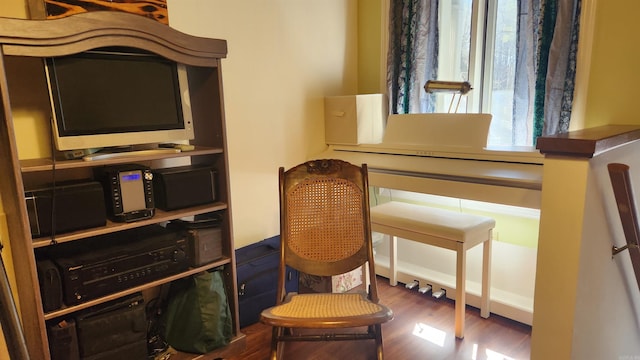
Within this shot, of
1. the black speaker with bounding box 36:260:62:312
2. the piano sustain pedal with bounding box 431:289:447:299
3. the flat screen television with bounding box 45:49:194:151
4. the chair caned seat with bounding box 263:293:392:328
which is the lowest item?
the piano sustain pedal with bounding box 431:289:447:299

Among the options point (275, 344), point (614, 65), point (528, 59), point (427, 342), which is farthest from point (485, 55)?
point (275, 344)

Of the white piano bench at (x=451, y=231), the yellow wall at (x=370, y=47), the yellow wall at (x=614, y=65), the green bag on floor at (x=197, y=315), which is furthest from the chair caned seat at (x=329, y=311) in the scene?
the yellow wall at (x=370, y=47)

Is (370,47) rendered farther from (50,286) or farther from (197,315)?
(50,286)

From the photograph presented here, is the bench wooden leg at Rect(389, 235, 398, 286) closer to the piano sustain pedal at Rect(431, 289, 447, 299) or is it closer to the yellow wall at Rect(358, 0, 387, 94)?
the piano sustain pedal at Rect(431, 289, 447, 299)

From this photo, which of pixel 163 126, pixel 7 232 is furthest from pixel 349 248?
pixel 7 232

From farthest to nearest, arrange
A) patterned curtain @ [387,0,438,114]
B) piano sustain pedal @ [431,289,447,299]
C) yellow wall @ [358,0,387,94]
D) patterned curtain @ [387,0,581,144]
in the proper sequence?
yellow wall @ [358,0,387,94], patterned curtain @ [387,0,438,114], piano sustain pedal @ [431,289,447,299], patterned curtain @ [387,0,581,144]

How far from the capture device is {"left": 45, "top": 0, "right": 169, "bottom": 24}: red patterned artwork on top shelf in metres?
1.68

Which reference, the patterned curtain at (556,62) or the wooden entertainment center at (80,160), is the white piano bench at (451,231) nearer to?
the patterned curtain at (556,62)

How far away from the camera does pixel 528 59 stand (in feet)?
7.50

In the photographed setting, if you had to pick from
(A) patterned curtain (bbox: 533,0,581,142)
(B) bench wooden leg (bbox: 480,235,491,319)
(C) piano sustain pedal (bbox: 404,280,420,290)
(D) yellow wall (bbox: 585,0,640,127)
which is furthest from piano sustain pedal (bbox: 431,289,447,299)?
(D) yellow wall (bbox: 585,0,640,127)

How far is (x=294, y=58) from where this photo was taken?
8.84ft

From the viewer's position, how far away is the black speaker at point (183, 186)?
5.93ft

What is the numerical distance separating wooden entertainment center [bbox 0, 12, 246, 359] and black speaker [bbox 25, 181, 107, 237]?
34 mm

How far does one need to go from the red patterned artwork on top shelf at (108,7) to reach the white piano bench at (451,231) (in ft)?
4.92
